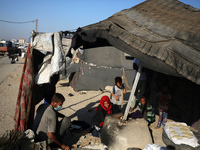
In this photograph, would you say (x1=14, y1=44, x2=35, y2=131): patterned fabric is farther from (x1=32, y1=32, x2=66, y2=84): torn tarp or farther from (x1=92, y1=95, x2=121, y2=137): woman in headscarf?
(x1=92, y1=95, x2=121, y2=137): woman in headscarf

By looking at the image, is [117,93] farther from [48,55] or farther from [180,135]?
[48,55]

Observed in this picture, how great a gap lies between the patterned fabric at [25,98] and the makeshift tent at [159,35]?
1.25 metres

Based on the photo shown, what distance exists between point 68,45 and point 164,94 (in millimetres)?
3043

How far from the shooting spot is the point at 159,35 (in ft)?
9.15

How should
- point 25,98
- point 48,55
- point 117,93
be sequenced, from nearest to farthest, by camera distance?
point 25,98 < point 48,55 < point 117,93

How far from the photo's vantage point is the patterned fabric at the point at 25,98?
2891 millimetres

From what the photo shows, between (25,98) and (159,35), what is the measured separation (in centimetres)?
264

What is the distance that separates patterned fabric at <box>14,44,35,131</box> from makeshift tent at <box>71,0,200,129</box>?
1.25 m

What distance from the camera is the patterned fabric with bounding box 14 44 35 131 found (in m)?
2.89

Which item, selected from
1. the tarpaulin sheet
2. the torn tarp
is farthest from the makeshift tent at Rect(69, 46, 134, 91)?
the torn tarp

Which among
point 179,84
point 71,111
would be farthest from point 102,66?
point 179,84

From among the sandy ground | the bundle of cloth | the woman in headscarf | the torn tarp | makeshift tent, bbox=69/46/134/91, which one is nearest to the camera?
the bundle of cloth

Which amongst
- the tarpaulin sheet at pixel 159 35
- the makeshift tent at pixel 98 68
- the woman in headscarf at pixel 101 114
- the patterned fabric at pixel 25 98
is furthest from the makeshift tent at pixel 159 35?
the makeshift tent at pixel 98 68

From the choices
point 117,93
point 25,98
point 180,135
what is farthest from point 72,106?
point 180,135
